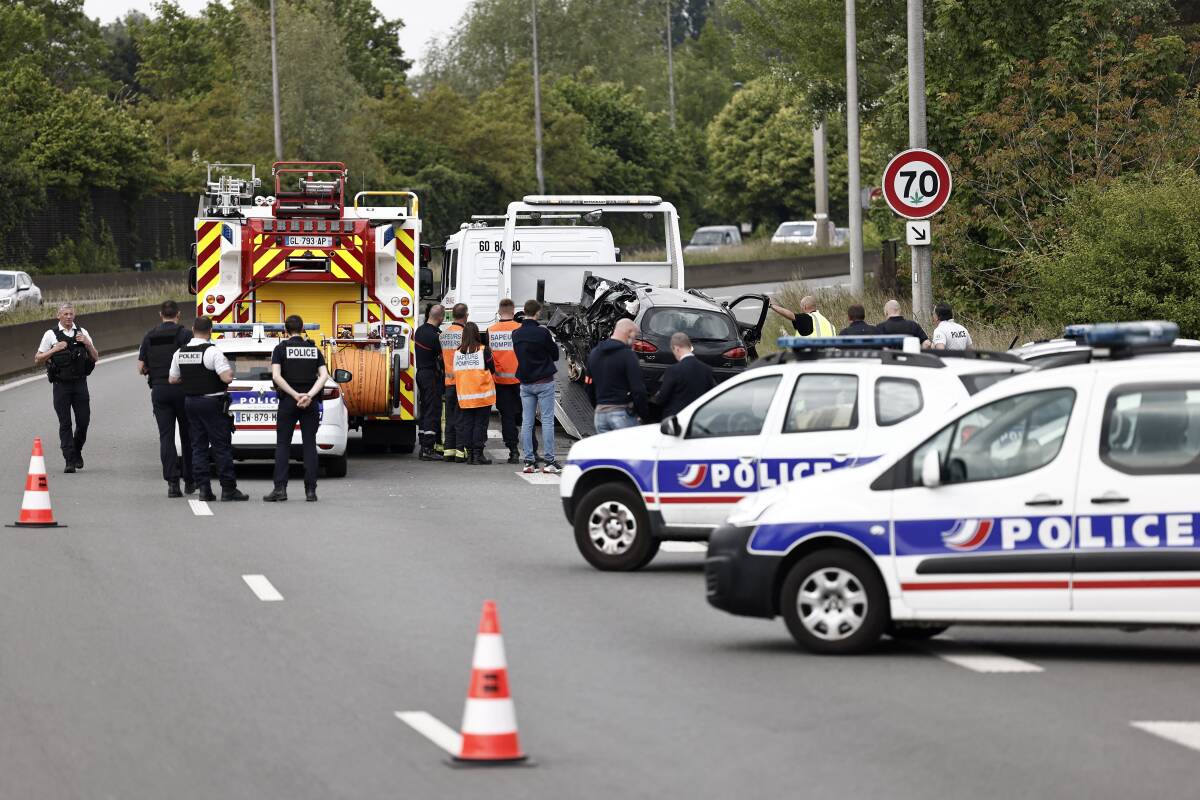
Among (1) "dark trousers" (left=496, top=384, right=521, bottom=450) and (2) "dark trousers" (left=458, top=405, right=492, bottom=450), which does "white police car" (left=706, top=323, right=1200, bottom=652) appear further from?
(1) "dark trousers" (left=496, top=384, right=521, bottom=450)

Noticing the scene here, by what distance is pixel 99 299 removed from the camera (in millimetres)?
54406

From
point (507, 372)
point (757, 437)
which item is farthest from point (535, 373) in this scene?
point (757, 437)

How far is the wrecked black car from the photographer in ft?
77.1

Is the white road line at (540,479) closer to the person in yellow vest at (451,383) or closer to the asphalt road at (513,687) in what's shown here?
the person in yellow vest at (451,383)

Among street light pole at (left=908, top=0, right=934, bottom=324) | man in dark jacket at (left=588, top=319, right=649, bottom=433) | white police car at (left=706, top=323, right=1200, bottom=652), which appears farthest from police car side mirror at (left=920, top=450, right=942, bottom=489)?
street light pole at (left=908, top=0, right=934, bottom=324)

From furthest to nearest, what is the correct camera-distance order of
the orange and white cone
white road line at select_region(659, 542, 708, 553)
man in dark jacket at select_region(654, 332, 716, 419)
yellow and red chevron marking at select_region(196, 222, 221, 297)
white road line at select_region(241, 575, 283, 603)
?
yellow and red chevron marking at select_region(196, 222, 221, 297)
man in dark jacket at select_region(654, 332, 716, 419)
white road line at select_region(659, 542, 708, 553)
white road line at select_region(241, 575, 283, 603)
the orange and white cone

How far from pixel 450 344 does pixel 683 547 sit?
748 cm

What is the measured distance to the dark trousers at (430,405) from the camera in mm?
23375

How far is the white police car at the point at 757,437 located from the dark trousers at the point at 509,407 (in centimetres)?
816

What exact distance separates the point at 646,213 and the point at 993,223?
201 inches

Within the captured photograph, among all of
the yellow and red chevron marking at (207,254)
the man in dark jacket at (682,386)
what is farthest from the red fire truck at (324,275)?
the man in dark jacket at (682,386)

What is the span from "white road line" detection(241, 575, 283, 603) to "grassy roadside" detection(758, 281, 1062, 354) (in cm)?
1079

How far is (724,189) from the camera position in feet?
302

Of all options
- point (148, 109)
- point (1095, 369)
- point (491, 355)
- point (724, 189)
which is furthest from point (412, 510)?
point (724, 189)
